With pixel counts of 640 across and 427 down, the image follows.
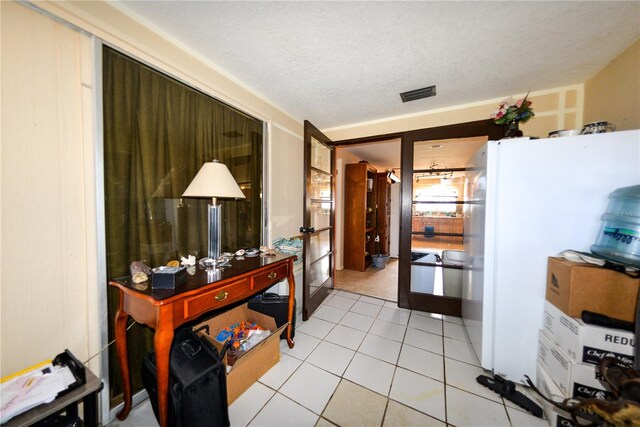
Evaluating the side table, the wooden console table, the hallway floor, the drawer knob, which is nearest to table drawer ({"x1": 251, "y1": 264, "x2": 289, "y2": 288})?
the wooden console table

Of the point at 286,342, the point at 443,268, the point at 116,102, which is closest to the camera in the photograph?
the point at 116,102

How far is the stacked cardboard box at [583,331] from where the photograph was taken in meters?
1.00

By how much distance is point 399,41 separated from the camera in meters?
1.40

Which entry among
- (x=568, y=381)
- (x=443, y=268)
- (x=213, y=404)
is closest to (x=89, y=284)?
(x=213, y=404)

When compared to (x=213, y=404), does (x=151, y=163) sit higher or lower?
higher

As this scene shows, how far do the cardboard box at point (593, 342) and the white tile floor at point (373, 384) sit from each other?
523 mm

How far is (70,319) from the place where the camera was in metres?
1.06

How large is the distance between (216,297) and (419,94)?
2432 mm

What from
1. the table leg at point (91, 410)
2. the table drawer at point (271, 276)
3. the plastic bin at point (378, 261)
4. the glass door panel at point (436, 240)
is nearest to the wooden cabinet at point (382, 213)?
the plastic bin at point (378, 261)

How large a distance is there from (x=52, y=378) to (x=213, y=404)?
0.68m

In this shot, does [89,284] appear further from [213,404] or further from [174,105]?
[174,105]

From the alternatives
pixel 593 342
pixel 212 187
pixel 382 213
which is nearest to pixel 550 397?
pixel 593 342

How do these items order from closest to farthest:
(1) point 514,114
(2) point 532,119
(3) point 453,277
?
(1) point 514,114 → (2) point 532,119 → (3) point 453,277

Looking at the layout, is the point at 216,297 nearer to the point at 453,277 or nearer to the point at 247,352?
the point at 247,352
